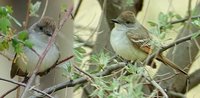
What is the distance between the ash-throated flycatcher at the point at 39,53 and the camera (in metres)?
2.10

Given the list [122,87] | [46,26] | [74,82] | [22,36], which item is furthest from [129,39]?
[22,36]

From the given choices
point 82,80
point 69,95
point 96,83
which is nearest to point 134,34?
point 69,95

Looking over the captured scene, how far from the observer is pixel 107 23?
330cm

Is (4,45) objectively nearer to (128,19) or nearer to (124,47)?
(124,47)

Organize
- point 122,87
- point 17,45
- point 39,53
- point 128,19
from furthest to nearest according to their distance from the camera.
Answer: point 128,19 < point 39,53 < point 122,87 < point 17,45

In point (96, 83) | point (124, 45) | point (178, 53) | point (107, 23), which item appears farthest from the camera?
point (107, 23)

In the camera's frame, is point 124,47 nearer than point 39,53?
No

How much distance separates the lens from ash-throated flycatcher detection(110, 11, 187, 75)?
2.65 metres

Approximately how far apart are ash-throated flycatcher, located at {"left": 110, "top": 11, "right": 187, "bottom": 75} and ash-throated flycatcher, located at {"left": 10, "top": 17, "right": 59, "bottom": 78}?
0.55m

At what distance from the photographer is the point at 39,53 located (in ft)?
6.95

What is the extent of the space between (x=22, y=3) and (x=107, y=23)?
131 centimetres

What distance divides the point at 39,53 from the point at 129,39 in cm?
82

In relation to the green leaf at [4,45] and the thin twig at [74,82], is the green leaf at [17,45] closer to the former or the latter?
the green leaf at [4,45]

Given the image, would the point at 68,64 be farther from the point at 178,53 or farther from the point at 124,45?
the point at 178,53
